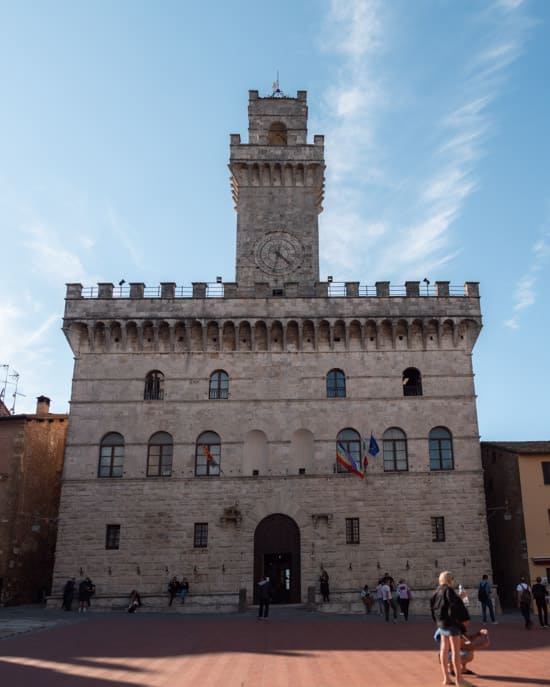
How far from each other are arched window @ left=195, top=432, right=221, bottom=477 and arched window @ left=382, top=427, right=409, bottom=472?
25.3 feet

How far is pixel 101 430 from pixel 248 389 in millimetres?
7115

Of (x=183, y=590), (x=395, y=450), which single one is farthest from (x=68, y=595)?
(x=395, y=450)

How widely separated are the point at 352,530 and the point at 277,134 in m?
23.5

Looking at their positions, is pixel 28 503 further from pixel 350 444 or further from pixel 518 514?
pixel 518 514

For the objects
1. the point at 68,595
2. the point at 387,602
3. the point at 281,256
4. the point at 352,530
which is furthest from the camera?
the point at 281,256

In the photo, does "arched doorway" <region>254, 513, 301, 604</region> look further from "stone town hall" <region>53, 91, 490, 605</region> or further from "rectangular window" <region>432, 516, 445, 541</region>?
"rectangular window" <region>432, 516, 445, 541</region>

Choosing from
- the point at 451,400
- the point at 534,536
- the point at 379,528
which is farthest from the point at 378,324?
the point at 534,536

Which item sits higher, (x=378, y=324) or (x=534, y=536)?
(x=378, y=324)

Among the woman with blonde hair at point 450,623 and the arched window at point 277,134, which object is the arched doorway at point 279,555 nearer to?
the woman with blonde hair at point 450,623

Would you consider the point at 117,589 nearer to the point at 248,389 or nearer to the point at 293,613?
the point at 293,613

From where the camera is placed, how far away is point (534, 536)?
28562 millimetres

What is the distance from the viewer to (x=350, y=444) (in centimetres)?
3005

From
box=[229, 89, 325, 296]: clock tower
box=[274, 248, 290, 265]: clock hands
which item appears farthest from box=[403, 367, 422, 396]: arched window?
box=[274, 248, 290, 265]: clock hands

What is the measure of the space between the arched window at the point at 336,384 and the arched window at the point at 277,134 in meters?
15.3
